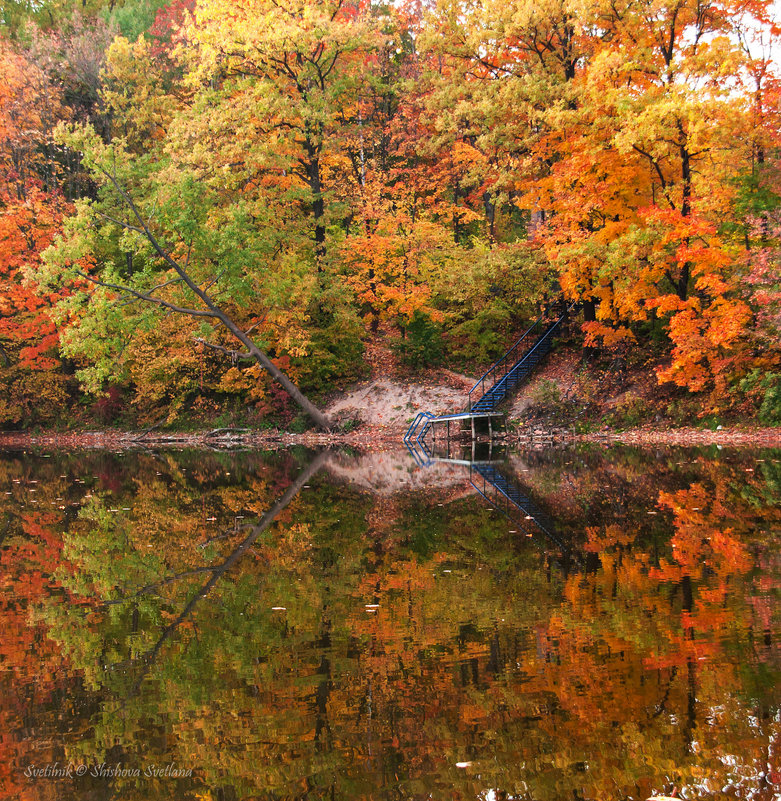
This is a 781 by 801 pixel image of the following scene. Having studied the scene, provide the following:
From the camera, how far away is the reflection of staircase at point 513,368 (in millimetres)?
26625

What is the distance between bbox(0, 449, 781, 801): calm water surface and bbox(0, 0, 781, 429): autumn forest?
12.1m

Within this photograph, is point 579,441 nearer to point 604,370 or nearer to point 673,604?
point 604,370

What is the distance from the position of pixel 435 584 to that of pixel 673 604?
2235mm

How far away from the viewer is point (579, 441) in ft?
79.0

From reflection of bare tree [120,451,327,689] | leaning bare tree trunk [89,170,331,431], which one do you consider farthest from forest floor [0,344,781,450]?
reflection of bare tree [120,451,327,689]

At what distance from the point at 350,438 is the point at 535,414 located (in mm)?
6934

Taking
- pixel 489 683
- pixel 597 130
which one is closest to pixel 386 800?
pixel 489 683

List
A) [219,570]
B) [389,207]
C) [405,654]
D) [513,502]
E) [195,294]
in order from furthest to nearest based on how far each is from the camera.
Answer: [389,207]
[195,294]
[513,502]
[219,570]
[405,654]

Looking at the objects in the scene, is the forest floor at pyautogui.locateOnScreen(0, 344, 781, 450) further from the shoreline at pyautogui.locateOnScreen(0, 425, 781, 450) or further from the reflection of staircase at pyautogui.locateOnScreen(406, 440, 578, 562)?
the reflection of staircase at pyautogui.locateOnScreen(406, 440, 578, 562)

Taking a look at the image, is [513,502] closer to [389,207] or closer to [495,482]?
[495,482]

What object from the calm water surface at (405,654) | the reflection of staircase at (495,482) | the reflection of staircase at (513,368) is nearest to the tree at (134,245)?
the reflection of staircase at (513,368)

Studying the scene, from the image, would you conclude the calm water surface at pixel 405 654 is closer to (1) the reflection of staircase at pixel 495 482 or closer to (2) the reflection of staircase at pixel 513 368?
(1) the reflection of staircase at pixel 495 482

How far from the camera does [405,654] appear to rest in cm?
560

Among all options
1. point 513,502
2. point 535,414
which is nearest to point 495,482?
point 513,502
